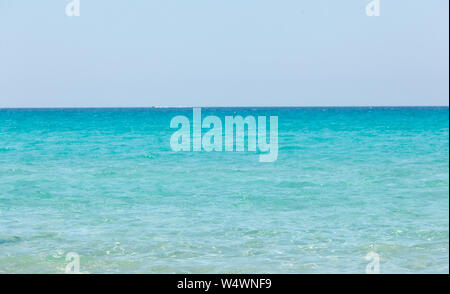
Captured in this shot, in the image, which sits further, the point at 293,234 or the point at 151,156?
the point at 151,156

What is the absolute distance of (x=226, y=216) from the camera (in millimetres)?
11656

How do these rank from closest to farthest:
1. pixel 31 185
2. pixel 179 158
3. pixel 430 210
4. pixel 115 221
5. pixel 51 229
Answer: pixel 51 229
pixel 115 221
pixel 430 210
pixel 31 185
pixel 179 158

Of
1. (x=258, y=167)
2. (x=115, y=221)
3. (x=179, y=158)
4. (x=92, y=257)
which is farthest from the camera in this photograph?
(x=179, y=158)

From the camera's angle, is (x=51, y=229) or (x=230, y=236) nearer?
(x=230, y=236)

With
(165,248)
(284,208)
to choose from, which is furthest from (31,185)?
(165,248)

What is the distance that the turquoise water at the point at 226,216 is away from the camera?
8.52 metres

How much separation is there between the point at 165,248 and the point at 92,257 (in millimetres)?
1071

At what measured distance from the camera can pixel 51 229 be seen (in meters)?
10.5

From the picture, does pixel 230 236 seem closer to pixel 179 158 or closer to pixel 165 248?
pixel 165 248

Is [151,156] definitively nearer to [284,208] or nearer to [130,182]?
[130,182]

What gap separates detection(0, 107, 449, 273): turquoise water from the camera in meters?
8.52

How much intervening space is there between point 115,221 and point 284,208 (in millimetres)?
3383

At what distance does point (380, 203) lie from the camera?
1323 cm

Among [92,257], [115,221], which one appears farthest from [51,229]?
[92,257]
